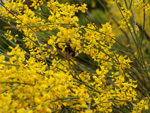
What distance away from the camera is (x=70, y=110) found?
77cm

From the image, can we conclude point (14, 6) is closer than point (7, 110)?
No

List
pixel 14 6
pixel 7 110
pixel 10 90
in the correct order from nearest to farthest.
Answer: pixel 7 110 < pixel 10 90 < pixel 14 6

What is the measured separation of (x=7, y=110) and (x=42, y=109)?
107 mm

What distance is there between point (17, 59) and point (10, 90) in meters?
0.10

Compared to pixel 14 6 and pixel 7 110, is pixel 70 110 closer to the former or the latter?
pixel 7 110

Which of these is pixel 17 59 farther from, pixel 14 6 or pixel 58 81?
Result: pixel 14 6

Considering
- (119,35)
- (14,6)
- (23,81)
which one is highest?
(119,35)

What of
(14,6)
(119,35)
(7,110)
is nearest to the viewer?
(7,110)

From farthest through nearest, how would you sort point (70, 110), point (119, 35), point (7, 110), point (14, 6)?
1. point (119, 35)
2. point (14, 6)
3. point (70, 110)
4. point (7, 110)

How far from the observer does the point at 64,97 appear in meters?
0.64

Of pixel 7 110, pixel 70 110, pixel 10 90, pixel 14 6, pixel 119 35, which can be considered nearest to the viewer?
pixel 7 110

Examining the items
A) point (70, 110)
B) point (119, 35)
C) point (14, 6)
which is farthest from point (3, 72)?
point (119, 35)

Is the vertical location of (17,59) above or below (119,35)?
below

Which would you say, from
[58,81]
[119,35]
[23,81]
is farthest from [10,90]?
[119,35]
